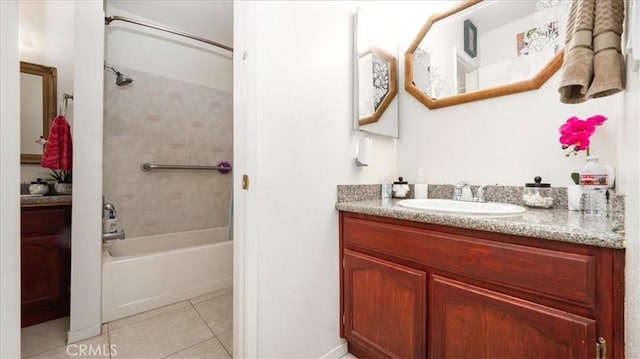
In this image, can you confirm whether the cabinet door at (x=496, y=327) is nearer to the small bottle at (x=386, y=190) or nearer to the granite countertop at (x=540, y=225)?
the granite countertop at (x=540, y=225)

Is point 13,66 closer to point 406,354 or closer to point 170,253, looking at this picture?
point 170,253

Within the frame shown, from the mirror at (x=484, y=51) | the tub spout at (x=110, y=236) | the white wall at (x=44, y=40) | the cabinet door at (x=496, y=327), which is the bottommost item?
the cabinet door at (x=496, y=327)

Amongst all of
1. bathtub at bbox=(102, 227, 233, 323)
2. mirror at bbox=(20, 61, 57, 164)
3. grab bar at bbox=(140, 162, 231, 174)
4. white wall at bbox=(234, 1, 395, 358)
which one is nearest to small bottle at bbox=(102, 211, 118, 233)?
bathtub at bbox=(102, 227, 233, 323)

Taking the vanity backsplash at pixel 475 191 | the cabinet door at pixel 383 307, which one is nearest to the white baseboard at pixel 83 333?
the cabinet door at pixel 383 307

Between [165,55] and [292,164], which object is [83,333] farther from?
[165,55]

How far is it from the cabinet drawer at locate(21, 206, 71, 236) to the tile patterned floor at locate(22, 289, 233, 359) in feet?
1.99

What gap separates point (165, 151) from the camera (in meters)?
2.46

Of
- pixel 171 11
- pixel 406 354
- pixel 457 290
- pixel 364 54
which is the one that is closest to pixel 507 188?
pixel 457 290

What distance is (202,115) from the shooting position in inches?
106

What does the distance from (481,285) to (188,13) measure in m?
2.93

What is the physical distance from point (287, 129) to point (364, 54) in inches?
27.8

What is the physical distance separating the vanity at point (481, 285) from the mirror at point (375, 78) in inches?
22.0

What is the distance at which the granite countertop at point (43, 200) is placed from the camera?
4.91ft

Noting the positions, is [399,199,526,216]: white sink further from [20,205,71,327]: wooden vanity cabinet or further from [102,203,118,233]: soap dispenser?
[20,205,71,327]: wooden vanity cabinet
